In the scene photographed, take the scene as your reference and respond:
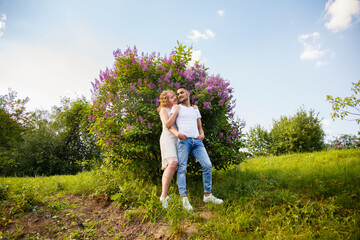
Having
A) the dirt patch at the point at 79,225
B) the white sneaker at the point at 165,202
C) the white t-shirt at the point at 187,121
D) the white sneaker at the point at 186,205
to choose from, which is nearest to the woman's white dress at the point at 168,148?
the white t-shirt at the point at 187,121

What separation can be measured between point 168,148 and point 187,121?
23.0 inches

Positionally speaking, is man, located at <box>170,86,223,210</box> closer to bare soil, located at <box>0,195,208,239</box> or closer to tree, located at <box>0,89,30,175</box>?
bare soil, located at <box>0,195,208,239</box>

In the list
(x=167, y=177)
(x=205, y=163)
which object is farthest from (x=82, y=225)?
(x=205, y=163)

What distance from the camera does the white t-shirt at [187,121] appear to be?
140 inches

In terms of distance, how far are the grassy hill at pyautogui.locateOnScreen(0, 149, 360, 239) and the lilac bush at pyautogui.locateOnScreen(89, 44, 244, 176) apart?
24.5 inches

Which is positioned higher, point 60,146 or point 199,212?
point 60,146

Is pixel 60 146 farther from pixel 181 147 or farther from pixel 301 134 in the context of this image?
pixel 301 134

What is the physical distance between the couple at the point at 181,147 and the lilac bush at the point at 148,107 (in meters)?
0.55

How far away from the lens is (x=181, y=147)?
3.55m

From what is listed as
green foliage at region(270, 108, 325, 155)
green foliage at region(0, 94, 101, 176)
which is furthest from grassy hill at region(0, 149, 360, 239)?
green foliage at region(270, 108, 325, 155)

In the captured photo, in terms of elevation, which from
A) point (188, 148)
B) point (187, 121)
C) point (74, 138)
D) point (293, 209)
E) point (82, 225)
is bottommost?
point (82, 225)

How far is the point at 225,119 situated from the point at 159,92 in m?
1.63

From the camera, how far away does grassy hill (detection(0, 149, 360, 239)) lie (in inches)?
106

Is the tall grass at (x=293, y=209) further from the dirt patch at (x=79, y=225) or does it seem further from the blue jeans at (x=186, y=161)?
the dirt patch at (x=79, y=225)
